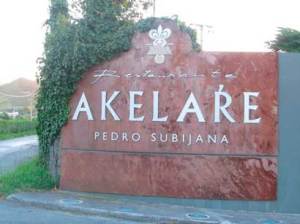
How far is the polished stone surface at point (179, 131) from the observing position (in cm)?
1025

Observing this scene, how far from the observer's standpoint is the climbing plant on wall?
10.7 meters

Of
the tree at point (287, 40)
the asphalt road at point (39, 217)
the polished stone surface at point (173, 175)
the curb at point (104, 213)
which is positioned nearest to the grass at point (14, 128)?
the tree at point (287, 40)

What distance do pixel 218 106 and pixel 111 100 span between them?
1.98 metres

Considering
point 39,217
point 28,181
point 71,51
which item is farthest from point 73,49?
point 39,217

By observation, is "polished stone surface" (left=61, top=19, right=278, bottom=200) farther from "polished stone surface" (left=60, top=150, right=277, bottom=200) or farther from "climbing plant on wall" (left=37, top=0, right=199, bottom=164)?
"climbing plant on wall" (left=37, top=0, right=199, bottom=164)

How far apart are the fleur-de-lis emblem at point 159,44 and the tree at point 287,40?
203 inches

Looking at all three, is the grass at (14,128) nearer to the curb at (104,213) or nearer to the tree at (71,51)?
the tree at (71,51)

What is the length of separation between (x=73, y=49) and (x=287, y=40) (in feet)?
21.3

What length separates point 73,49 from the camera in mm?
10773

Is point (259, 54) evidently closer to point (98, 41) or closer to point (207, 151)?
point (207, 151)

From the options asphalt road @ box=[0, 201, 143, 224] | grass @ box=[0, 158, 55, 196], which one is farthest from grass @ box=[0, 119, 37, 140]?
asphalt road @ box=[0, 201, 143, 224]

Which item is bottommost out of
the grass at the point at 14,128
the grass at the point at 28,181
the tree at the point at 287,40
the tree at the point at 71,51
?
the grass at the point at 28,181

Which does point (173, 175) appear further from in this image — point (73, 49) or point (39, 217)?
point (73, 49)

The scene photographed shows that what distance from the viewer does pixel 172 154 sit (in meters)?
10.5
